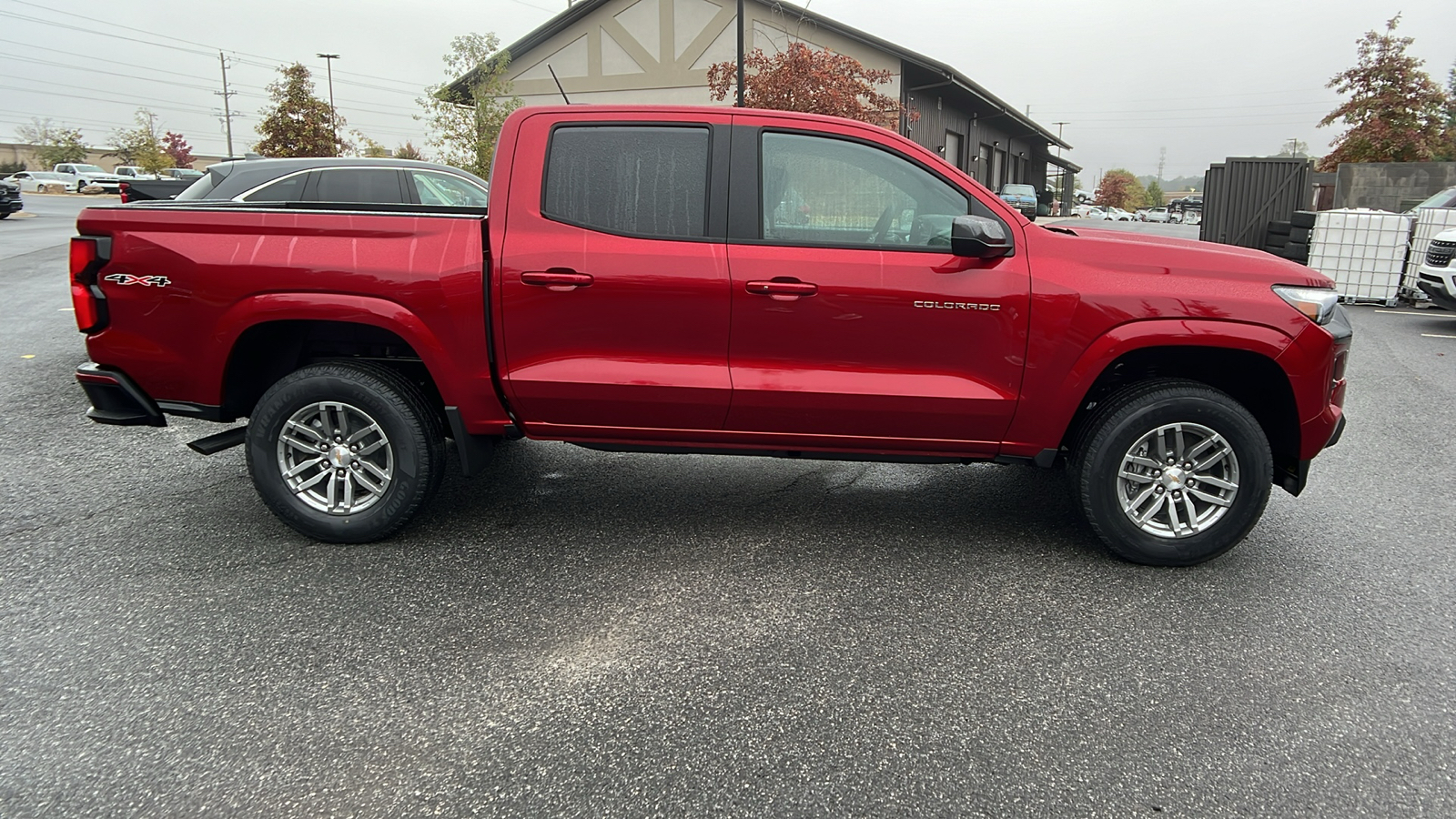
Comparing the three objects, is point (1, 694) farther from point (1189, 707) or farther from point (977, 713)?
point (1189, 707)

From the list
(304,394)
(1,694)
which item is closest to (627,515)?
(304,394)

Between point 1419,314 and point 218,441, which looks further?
point 1419,314

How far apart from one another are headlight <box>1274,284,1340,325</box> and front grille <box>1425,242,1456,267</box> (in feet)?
31.8

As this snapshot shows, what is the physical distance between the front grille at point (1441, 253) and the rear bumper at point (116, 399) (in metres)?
13.5

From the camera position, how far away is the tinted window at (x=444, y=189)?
9492mm

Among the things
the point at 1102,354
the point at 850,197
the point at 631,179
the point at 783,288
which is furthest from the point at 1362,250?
the point at 631,179

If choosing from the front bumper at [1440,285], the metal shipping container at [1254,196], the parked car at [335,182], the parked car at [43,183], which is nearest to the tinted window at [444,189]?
the parked car at [335,182]

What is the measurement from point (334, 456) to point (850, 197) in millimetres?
2629

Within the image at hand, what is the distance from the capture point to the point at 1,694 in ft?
9.84

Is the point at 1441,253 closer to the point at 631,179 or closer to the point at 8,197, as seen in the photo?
the point at 631,179

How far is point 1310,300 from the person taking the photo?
12.6ft

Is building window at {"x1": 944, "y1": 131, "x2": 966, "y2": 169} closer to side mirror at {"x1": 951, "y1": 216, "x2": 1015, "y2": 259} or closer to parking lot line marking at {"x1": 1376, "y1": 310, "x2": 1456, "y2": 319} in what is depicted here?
parking lot line marking at {"x1": 1376, "y1": 310, "x2": 1456, "y2": 319}

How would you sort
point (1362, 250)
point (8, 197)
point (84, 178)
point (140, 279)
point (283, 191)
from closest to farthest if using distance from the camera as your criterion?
point (140, 279), point (283, 191), point (1362, 250), point (8, 197), point (84, 178)

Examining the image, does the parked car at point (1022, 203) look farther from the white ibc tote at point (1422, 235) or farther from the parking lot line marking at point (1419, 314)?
the parking lot line marking at point (1419, 314)
